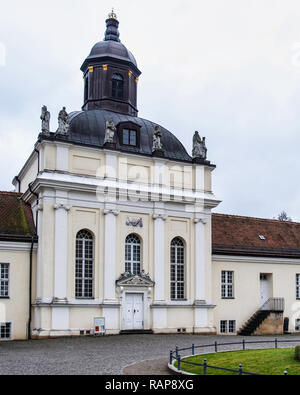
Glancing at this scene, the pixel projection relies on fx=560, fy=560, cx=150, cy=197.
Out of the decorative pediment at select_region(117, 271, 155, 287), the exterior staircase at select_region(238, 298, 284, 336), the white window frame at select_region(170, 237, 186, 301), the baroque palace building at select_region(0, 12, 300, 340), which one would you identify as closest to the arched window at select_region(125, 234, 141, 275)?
the baroque palace building at select_region(0, 12, 300, 340)

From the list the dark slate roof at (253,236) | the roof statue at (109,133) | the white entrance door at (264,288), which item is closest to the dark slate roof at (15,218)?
the roof statue at (109,133)

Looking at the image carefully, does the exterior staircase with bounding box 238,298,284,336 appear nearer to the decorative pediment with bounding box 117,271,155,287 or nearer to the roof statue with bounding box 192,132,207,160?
the decorative pediment with bounding box 117,271,155,287

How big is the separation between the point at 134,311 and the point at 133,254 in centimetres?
338

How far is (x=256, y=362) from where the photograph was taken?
18156 mm

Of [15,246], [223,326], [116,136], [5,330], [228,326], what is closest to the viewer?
[5,330]

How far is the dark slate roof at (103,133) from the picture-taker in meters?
33.8

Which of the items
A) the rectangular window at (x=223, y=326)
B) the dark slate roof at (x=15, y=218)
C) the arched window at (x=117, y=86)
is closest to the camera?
the dark slate roof at (x=15, y=218)

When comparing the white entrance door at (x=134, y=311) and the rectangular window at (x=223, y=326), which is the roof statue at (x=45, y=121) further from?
the rectangular window at (x=223, y=326)

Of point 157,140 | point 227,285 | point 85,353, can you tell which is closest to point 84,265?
point 157,140

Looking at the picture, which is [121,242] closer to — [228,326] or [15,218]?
[15,218]

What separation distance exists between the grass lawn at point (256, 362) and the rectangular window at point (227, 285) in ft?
52.3

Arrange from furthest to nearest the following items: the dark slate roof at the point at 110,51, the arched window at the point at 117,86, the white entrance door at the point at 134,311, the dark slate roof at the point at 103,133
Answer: the dark slate roof at the point at 110,51 → the arched window at the point at 117,86 → the dark slate roof at the point at 103,133 → the white entrance door at the point at 134,311

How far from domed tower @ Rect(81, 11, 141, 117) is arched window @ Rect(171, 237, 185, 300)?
33.0 feet
